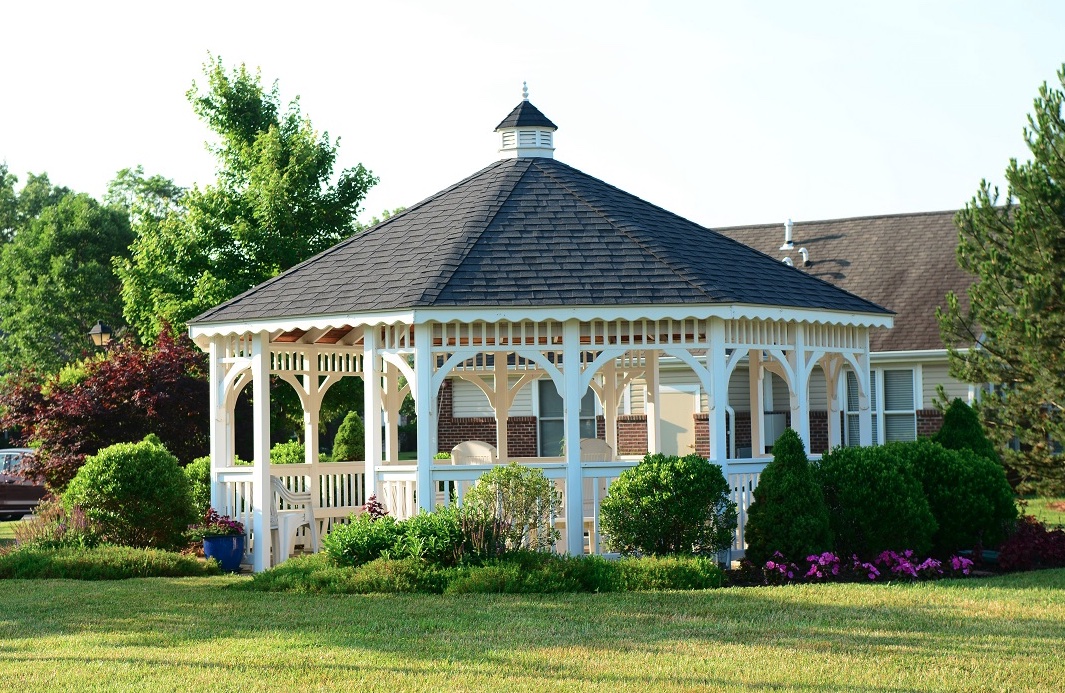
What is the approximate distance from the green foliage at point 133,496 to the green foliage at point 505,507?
4.19 meters

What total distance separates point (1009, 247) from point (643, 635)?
13208 mm

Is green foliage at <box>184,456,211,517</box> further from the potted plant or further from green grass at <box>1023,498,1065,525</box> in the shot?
green grass at <box>1023,498,1065,525</box>

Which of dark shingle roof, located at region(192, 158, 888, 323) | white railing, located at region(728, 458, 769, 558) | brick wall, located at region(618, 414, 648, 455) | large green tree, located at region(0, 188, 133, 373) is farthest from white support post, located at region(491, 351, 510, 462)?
large green tree, located at region(0, 188, 133, 373)

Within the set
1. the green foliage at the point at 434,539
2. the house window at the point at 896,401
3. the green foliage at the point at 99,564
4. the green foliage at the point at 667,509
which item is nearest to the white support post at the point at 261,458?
the green foliage at the point at 99,564

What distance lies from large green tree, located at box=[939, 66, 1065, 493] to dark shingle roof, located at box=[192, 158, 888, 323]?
4.89 meters

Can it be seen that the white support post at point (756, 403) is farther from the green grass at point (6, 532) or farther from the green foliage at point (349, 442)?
the green grass at point (6, 532)

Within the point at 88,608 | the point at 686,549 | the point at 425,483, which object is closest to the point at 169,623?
the point at 88,608

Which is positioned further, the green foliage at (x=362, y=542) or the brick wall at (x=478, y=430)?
the brick wall at (x=478, y=430)

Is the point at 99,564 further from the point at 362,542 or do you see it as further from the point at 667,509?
the point at 667,509

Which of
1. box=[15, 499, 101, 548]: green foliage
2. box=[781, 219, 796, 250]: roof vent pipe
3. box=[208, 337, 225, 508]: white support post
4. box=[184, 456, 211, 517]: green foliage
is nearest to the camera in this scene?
box=[15, 499, 101, 548]: green foliage

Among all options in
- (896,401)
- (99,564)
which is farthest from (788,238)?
(99,564)

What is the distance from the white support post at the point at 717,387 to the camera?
14758 mm

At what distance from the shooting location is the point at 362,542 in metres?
13.7

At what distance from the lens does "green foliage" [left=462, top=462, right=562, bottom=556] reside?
531 inches
